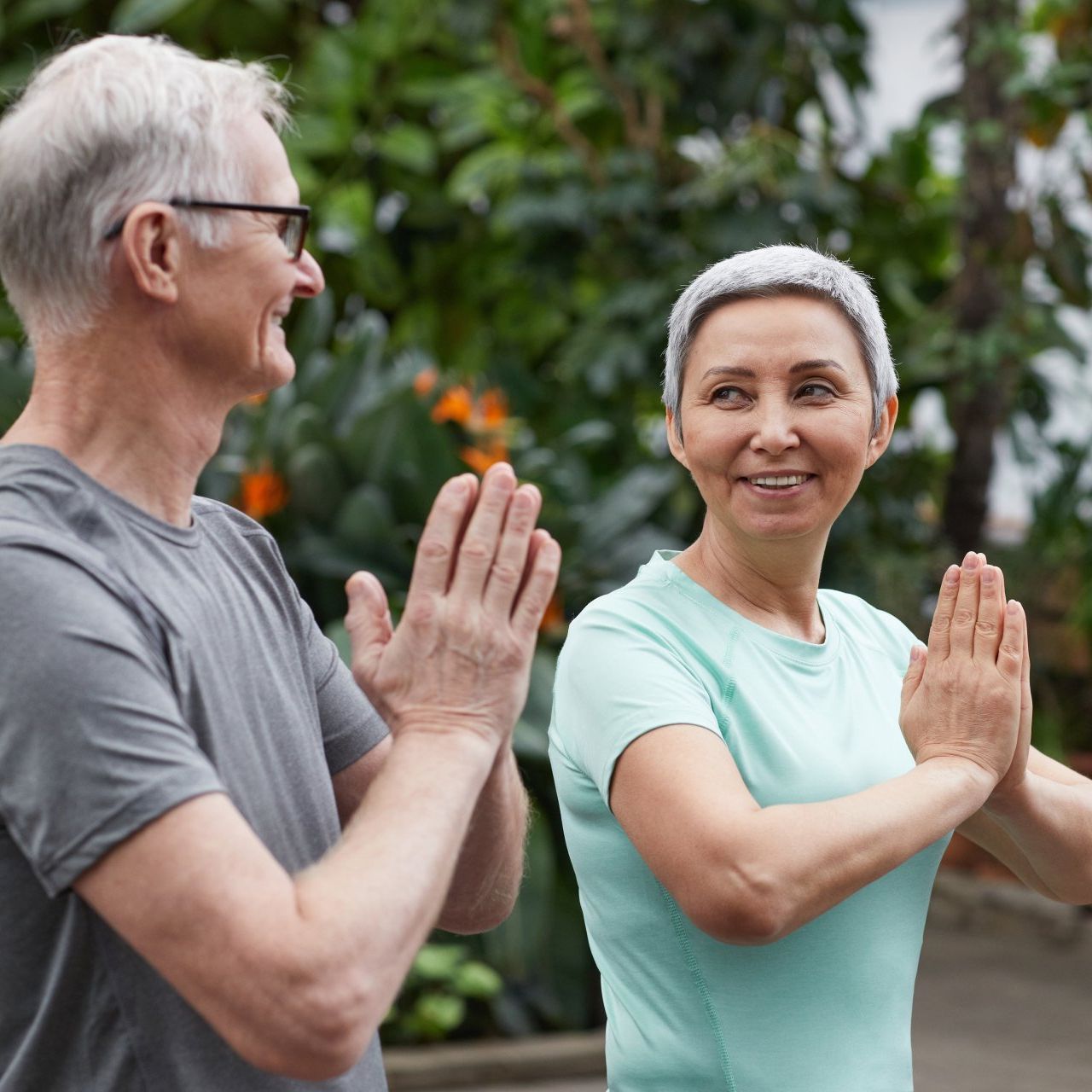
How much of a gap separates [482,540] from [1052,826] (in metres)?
0.76

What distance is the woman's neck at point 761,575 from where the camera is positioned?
1.65 m

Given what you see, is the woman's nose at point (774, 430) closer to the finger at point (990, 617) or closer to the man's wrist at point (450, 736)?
the finger at point (990, 617)

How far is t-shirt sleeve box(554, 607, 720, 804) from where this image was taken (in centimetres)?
146

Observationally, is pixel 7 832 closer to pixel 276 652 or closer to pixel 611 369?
pixel 276 652

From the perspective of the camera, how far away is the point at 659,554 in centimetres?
175

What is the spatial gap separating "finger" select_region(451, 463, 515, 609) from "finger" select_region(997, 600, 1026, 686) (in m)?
0.55

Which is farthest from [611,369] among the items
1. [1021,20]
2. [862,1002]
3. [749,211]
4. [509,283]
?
[862,1002]

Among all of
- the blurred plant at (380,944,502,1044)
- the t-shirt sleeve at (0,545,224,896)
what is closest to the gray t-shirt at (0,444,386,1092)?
the t-shirt sleeve at (0,545,224,896)

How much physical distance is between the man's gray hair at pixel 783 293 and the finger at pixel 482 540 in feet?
1.62

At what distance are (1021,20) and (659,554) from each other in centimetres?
429

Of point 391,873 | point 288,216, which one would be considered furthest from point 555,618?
point 391,873

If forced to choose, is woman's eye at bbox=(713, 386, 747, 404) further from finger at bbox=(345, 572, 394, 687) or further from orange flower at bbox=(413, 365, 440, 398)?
orange flower at bbox=(413, 365, 440, 398)

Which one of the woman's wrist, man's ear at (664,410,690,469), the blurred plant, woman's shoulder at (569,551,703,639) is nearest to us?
the woman's wrist

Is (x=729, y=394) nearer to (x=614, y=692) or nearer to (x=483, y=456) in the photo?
(x=614, y=692)
